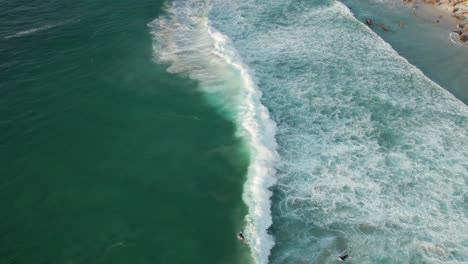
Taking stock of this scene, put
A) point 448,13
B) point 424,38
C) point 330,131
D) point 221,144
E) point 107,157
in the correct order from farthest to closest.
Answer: point 448,13, point 424,38, point 330,131, point 221,144, point 107,157

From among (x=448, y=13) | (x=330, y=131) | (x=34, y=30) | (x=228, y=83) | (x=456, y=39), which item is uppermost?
(x=34, y=30)

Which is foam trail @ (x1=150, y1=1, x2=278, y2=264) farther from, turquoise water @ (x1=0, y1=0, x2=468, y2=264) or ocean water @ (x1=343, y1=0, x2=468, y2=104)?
ocean water @ (x1=343, y1=0, x2=468, y2=104)

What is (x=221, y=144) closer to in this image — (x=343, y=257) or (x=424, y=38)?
(x=343, y=257)

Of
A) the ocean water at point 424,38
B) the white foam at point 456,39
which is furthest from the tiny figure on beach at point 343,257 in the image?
the white foam at point 456,39

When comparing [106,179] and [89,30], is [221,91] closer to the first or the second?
[106,179]

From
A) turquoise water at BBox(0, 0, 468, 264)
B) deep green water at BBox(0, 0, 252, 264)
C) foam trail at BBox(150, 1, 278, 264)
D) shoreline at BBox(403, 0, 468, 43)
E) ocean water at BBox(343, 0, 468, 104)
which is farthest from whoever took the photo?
shoreline at BBox(403, 0, 468, 43)

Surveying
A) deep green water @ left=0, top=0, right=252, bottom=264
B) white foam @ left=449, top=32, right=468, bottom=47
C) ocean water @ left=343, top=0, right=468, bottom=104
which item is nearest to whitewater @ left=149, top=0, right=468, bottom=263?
ocean water @ left=343, top=0, right=468, bottom=104

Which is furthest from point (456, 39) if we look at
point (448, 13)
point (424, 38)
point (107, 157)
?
point (107, 157)

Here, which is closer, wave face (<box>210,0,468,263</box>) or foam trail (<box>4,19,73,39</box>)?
wave face (<box>210,0,468,263</box>)
